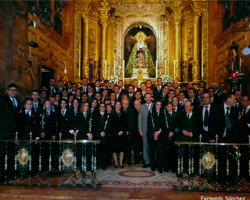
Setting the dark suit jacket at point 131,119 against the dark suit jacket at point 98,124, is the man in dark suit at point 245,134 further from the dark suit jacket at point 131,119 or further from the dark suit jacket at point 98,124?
the dark suit jacket at point 98,124

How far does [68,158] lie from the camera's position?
5.56 metres

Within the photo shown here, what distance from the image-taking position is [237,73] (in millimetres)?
9789

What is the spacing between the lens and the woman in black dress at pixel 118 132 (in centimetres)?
751

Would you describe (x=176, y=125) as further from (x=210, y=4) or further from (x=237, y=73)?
(x=210, y=4)

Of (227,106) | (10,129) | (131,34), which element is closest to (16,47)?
(10,129)

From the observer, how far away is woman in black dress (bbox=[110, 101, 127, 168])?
7512mm

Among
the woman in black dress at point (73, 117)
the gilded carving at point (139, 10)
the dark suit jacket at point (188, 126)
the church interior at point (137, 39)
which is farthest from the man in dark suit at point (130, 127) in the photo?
the gilded carving at point (139, 10)

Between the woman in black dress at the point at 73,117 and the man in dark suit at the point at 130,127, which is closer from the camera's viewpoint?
the woman in black dress at the point at 73,117

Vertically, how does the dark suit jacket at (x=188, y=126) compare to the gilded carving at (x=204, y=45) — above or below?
below

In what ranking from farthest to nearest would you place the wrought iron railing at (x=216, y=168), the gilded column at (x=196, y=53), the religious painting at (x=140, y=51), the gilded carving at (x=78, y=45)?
the religious painting at (x=140, y=51) → the gilded carving at (x=78, y=45) → the gilded column at (x=196, y=53) → the wrought iron railing at (x=216, y=168)

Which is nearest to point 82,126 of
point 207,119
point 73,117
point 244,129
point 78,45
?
point 73,117

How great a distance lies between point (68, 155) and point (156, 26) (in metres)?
12.1

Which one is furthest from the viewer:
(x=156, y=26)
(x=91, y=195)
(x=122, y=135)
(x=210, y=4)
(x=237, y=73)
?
(x=156, y=26)

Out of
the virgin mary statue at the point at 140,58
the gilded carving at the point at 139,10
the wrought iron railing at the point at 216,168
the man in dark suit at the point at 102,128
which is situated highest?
the gilded carving at the point at 139,10
